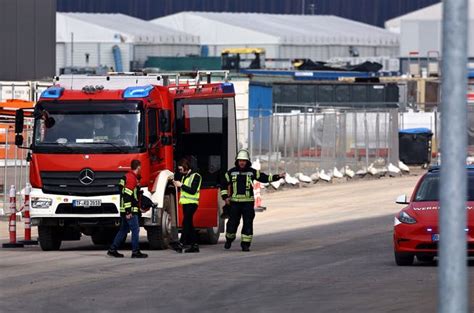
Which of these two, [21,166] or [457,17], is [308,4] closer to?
[21,166]

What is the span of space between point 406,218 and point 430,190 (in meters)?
0.94

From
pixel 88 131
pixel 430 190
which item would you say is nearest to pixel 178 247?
pixel 88 131

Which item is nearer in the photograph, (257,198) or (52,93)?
(52,93)

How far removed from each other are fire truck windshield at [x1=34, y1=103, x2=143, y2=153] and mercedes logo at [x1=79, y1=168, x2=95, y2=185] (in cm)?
34

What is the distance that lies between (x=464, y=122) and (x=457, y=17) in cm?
50

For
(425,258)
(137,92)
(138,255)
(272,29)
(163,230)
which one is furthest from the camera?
(272,29)

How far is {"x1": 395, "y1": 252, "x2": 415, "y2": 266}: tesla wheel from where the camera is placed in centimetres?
1931

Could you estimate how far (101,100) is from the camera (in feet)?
72.7

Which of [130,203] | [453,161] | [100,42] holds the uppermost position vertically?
[100,42]

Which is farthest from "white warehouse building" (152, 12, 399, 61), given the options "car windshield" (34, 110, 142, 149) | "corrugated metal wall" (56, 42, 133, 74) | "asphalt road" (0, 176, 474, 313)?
"car windshield" (34, 110, 142, 149)

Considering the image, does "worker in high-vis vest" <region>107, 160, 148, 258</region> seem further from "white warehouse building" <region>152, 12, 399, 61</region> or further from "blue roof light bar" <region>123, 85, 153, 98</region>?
"white warehouse building" <region>152, 12, 399, 61</region>

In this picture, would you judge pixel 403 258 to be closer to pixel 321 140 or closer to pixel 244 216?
pixel 244 216

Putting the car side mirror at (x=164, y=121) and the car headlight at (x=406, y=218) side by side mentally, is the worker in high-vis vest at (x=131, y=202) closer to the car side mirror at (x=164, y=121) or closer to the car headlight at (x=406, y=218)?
the car side mirror at (x=164, y=121)

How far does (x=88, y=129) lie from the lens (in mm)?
21938
